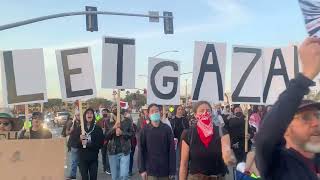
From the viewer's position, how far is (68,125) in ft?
47.8

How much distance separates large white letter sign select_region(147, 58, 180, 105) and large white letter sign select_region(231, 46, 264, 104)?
1.22 metres

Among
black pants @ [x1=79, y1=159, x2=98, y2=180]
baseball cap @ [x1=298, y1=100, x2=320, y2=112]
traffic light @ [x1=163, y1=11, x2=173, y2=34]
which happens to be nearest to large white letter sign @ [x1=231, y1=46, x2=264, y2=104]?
black pants @ [x1=79, y1=159, x2=98, y2=180]

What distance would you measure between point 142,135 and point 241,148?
14.8ft

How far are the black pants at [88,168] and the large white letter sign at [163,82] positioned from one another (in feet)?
4.95

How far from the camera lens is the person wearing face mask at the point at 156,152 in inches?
310

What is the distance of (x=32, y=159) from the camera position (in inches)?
225

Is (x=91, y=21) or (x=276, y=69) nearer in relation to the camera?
(x=276, y=69)

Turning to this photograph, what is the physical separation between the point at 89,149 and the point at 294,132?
24.2 feet

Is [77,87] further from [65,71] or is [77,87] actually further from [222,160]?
[222,160]

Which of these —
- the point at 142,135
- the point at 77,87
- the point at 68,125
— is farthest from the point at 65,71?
the point at 68,125

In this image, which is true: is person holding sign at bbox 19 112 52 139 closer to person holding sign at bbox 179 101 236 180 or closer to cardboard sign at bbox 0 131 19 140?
cardboard sign at bbox 0 131 19 140

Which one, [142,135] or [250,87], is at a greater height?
[250,87]

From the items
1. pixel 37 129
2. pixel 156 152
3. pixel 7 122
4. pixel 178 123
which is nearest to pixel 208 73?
pixel 156 152

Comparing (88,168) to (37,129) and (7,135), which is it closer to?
(37,129)
